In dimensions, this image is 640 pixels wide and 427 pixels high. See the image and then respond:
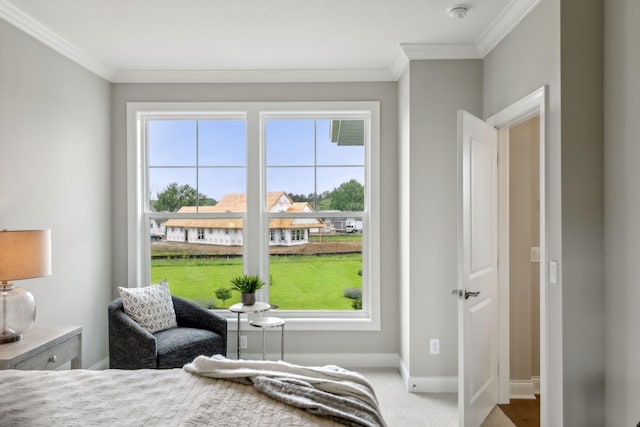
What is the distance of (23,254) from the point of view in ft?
8.18

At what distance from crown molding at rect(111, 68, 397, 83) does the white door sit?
1.35 metres

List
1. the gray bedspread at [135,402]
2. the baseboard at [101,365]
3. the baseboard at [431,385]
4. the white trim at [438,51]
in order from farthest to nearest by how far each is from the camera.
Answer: the baseboard at [101,365] < the baseboard at [431,385] < the white trim at [438,51] < the gray bedspread at [135,402]

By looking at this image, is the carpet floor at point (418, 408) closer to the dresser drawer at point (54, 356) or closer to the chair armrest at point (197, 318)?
the chair armrest at point (197, 318)

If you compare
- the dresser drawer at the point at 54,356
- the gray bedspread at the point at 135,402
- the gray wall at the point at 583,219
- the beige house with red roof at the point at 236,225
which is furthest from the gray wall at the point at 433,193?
the dresser drawer at the point at 54,356

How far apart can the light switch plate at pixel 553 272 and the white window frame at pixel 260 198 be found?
1855 millimetres

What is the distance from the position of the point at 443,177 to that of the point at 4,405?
3.02m

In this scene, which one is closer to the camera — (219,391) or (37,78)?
(219,391)

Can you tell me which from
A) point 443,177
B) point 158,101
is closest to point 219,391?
point 443,177

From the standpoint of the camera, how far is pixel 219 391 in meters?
1.89

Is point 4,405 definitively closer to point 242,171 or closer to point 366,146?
point 242,171

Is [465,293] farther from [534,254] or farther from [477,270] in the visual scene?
[534,254]

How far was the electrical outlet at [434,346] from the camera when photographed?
3.62 meters

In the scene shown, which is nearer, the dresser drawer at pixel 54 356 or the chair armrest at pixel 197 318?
the dresser drawer at pixel 54 356

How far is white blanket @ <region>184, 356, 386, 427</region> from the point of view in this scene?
1.72 meters
